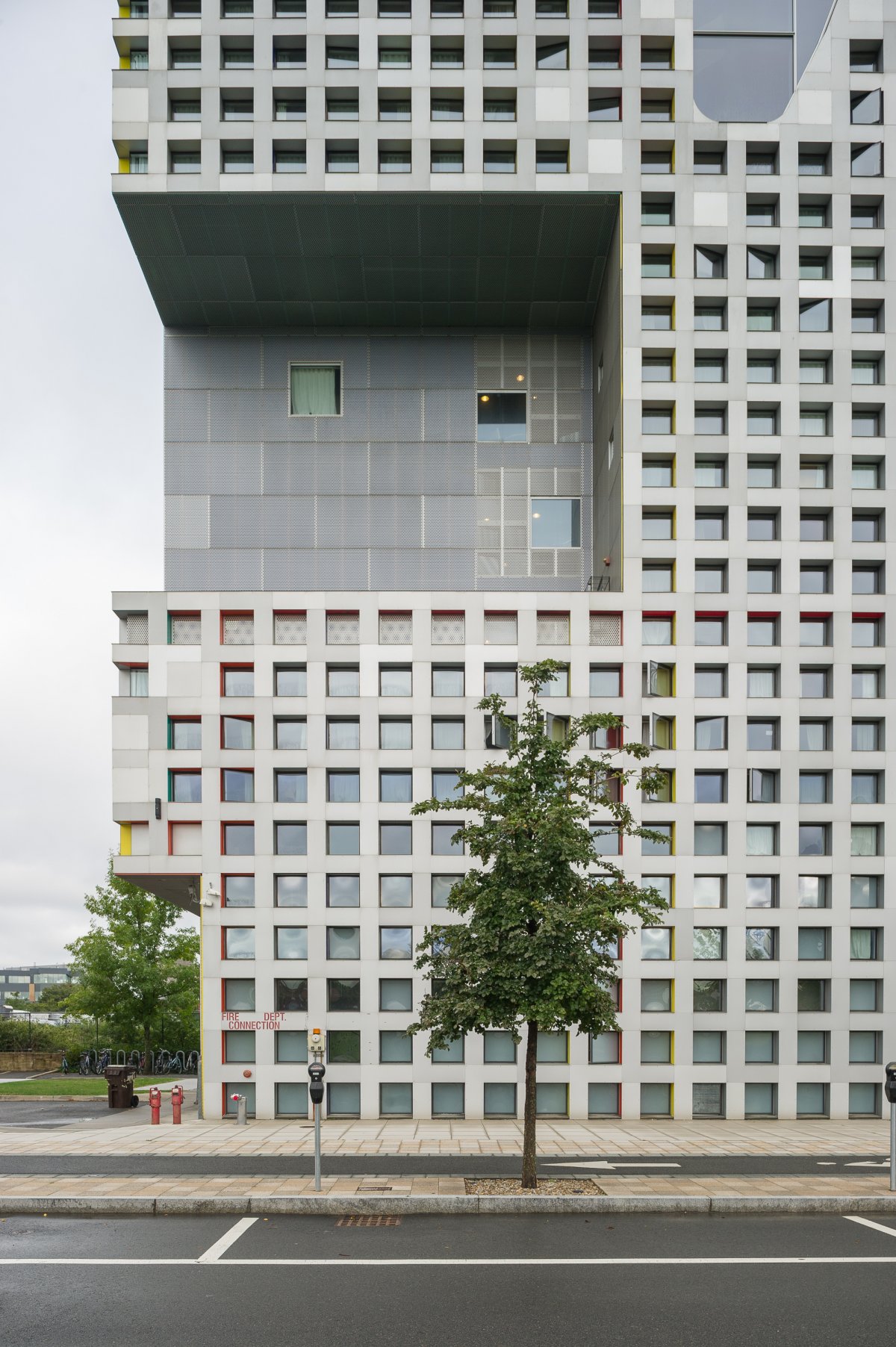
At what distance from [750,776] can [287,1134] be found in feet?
46.3

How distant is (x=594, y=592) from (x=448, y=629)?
4.06 m

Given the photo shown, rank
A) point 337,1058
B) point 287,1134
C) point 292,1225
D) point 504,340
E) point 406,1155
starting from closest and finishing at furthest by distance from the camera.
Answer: point 292,1225 < point 406,1155 < point 287,1134 < point 337,1058 < point 504,340

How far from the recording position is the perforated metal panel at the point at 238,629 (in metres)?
25.0

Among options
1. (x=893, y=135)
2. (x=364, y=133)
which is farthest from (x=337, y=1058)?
(x=893, y=135)

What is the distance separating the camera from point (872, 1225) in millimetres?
12539

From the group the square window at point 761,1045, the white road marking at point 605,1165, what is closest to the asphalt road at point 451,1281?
the white road marking at point 605,1165

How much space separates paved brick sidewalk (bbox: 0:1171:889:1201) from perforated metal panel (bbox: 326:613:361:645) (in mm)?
13431

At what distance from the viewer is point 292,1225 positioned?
40.7 feet

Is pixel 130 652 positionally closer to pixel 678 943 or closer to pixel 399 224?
pixel 399 224

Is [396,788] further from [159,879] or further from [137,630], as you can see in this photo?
[137,630]

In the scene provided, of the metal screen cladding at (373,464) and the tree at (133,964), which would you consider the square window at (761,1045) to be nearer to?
the metal screen cladding at (373,464)

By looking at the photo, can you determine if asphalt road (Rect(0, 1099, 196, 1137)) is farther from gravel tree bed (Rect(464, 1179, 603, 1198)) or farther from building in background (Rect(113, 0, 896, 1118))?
gravel tree bed (Rect(464, 1179, 603, 1198))

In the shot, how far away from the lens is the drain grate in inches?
490

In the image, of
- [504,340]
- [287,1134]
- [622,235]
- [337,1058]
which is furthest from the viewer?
[504,340]
